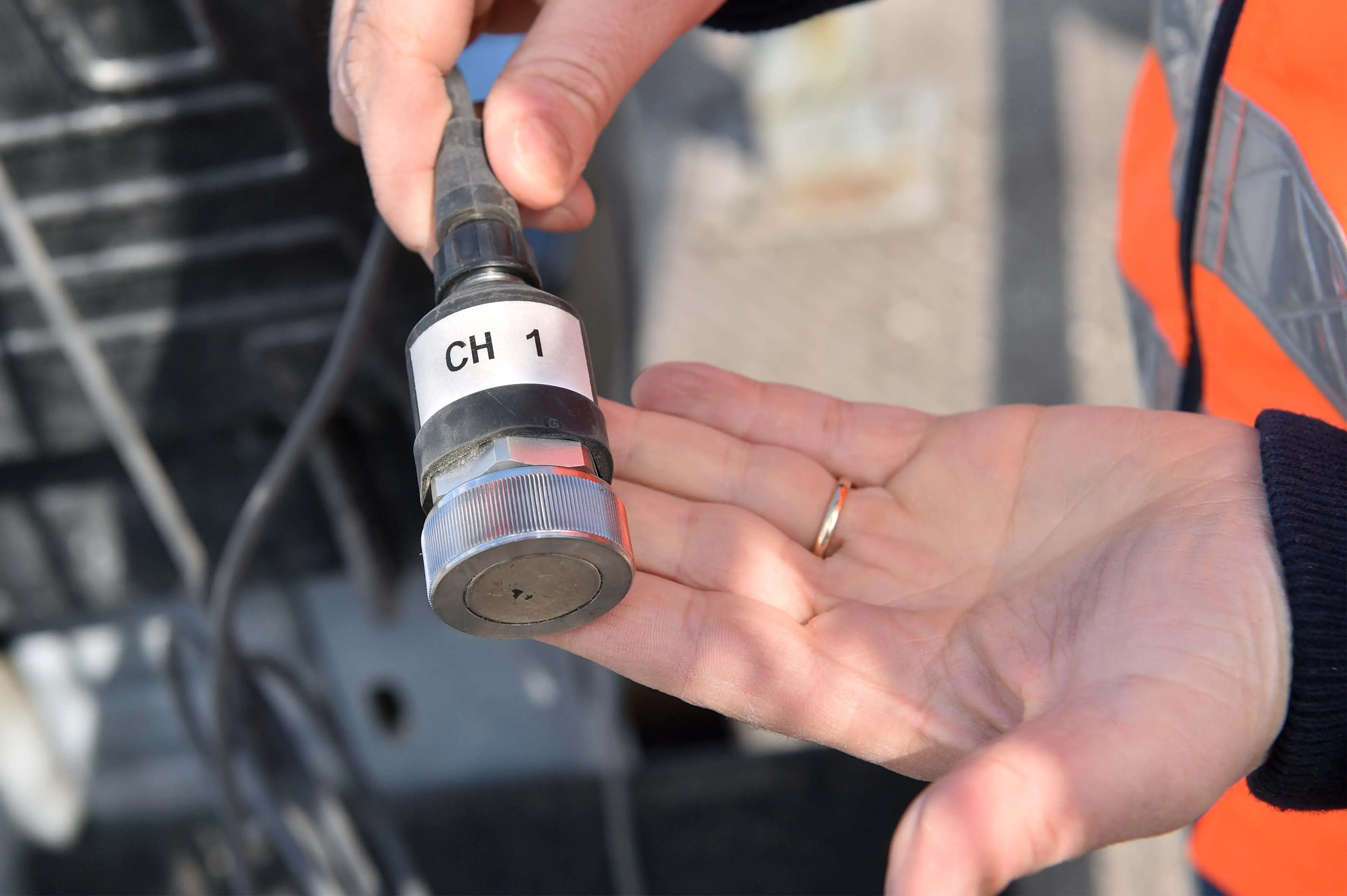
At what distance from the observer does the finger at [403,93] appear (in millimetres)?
833

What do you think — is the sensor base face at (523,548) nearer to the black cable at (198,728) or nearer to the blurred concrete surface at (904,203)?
the black cable at (198,728)

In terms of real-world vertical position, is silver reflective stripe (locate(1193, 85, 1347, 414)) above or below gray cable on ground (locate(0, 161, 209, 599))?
above

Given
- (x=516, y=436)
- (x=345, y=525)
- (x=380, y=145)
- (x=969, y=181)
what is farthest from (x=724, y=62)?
(x=516, y=436)

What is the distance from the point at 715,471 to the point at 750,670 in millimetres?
217

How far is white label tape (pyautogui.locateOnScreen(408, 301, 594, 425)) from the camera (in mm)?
667

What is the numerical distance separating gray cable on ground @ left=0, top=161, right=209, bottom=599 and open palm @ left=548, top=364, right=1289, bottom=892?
58cm

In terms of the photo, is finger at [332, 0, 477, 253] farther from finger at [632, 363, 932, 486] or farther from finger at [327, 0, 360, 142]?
finger at [632, 363, 932, 486]

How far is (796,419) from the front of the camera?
3.12ft

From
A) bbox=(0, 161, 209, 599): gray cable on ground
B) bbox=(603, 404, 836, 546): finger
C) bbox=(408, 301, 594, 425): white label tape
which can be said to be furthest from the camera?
bbox=(0, 161, 209, 599): gray cable on ground

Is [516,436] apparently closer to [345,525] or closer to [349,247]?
[349,247]

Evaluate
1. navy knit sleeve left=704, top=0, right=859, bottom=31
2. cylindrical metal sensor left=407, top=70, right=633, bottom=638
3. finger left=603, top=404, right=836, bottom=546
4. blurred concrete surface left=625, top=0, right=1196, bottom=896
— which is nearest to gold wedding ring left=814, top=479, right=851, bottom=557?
finger left=603, top=404, right=836, bottom=546

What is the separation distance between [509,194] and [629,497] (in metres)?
0.24

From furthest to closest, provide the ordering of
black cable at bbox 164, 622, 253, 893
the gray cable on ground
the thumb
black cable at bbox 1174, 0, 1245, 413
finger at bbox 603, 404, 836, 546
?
black cable at bbox 164, 622, 253, 893
the gray cable on ground
finger at bbox 603, 404, 836, 546
black cable at bbox 1174, 0, 1245, 413
the thumb

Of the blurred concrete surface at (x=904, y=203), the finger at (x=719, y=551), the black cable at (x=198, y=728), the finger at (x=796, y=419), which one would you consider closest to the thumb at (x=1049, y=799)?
the finger at (x=719, y=551)
